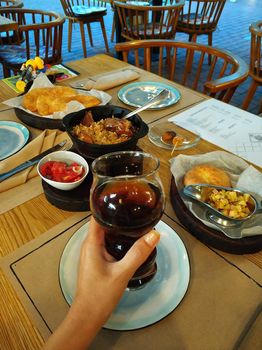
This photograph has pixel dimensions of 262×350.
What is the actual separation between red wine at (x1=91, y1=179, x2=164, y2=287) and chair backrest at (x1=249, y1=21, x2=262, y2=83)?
6.23ft

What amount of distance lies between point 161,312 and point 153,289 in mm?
48

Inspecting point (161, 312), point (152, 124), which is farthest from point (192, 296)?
point (152, 124)

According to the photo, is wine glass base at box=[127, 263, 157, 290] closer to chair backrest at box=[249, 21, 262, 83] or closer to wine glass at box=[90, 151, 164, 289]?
wine glass at box=[90, 151, 164, 289]

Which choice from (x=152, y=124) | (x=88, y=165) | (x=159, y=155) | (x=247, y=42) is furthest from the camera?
(x=247, y=42)

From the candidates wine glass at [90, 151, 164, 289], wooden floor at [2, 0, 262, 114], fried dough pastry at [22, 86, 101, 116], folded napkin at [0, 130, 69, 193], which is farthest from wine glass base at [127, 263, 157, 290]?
wooden floor at [2, 0, 262, 114]

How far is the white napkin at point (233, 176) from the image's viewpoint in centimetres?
61

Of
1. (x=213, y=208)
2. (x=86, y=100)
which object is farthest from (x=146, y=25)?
(x=213, y=208)

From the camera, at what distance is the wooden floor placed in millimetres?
3240

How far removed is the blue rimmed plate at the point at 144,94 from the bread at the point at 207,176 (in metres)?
0.51

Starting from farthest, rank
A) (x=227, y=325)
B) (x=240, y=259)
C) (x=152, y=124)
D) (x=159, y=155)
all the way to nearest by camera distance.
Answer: (x=152, y=124), (x=159, y=155), (x=240, y=259), (x=227, y=325)

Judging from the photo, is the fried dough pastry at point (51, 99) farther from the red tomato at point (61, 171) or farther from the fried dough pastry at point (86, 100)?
the red tomato at point (61, 171)

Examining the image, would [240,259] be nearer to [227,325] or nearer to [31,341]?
[227,325]

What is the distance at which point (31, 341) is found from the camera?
1.52ft

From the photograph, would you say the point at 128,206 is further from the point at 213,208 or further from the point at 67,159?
the point at 67,159
